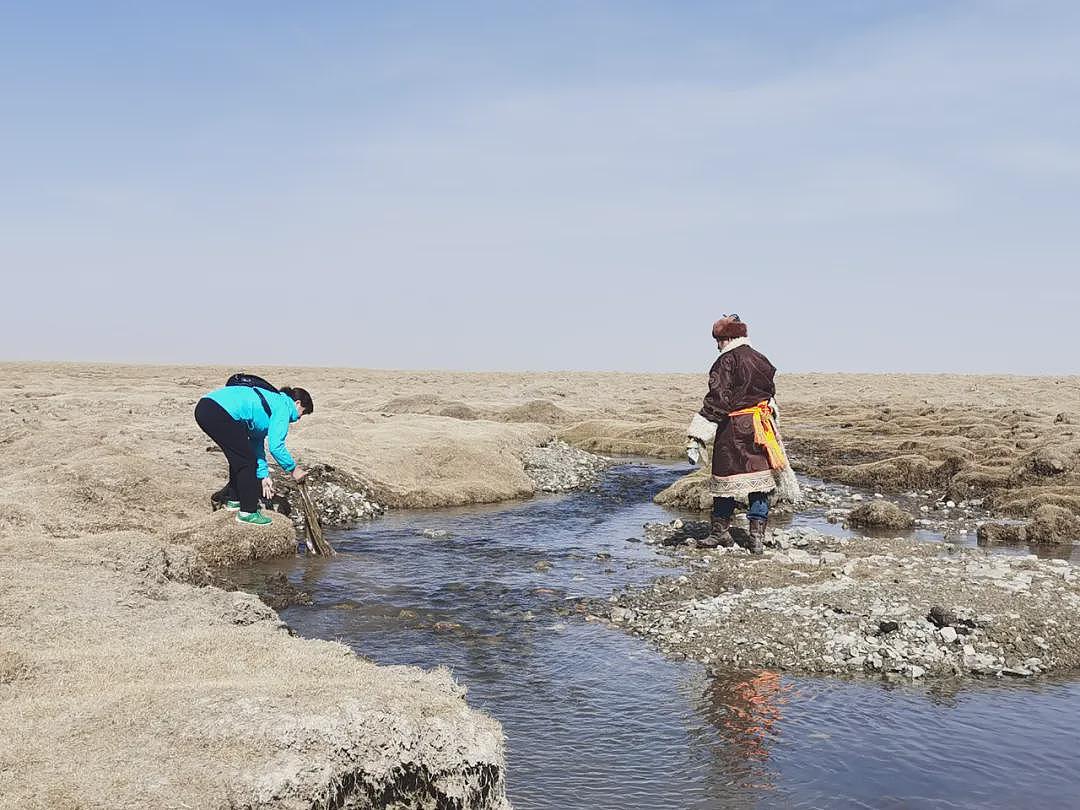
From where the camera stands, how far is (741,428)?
13961 millimetres

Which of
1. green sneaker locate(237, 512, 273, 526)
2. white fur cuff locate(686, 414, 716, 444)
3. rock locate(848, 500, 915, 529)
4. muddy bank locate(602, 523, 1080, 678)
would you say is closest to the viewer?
muddy bank locate(602, 523, 1080, 678)

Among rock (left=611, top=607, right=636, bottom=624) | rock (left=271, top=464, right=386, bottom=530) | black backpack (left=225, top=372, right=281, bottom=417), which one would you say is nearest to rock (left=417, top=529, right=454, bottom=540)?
rock (left=271, top=464, right=386, bottom=530)

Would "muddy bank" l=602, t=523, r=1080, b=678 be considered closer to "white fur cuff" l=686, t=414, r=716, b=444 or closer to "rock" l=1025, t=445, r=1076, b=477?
"white fur cuff" l=686, t=414, r=716, b=444

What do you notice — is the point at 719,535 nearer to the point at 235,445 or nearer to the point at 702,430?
the point at 702,430

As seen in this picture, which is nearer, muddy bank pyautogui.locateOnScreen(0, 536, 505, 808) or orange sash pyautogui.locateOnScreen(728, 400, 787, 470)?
muddy bank pyautogui.locateOnScreen(0, 536, 505, 808)

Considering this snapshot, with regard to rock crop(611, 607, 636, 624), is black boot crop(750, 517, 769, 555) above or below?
above

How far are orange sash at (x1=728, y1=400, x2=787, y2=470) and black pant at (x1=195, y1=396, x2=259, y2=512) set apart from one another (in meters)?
7.20

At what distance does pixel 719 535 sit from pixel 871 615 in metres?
4.78

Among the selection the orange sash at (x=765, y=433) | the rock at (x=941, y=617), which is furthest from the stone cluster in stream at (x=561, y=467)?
the rock at (x=941, y=617)

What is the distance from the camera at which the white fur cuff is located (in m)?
13.8

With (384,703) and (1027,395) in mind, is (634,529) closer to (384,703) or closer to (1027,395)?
(384,703)

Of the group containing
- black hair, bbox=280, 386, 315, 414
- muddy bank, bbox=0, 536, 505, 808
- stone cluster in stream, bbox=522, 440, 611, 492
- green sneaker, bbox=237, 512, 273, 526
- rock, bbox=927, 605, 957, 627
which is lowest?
stone cluster in stream, bbox=522, 440, 611, 492

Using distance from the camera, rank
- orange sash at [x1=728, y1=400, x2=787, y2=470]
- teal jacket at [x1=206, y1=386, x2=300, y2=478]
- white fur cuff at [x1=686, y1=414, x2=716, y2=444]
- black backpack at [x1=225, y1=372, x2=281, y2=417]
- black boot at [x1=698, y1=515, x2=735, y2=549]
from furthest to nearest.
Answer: black boot at [x1=698, y1=515, x2=735, y2=549], orange sash at [x1=728, y1=400, x2=787, y2=470], white fur cuff at [x1=686, y1=414, x2=716, y2=444], black backpack at [x1=225, y1=372, x2=281, y2=417], teal jacket at [x1=206, y1=386, x2=300, y2=478]

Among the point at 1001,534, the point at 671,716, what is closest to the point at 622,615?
the point at 671,716
